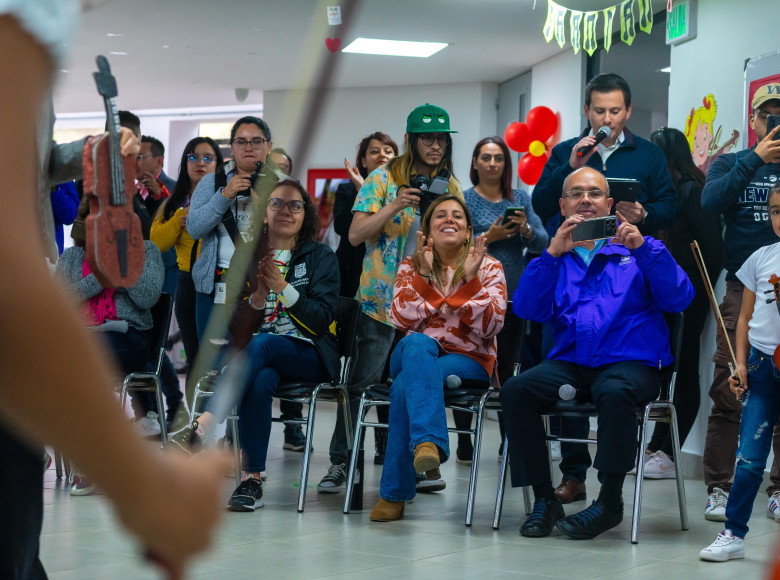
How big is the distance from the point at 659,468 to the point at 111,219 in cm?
390

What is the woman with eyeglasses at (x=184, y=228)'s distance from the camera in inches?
178

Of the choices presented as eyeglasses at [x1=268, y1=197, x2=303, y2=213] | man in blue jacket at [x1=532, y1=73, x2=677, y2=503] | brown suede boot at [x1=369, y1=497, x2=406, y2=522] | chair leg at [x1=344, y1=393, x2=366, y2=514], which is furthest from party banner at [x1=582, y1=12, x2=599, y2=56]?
brown suede boot at [x1=369, y1=497, x2=406, y2=522]

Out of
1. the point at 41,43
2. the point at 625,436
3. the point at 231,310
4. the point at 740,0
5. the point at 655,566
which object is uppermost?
the point at 740,0

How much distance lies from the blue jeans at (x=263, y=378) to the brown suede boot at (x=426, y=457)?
63cm

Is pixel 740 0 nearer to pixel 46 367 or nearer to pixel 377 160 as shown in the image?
pixel 377 160

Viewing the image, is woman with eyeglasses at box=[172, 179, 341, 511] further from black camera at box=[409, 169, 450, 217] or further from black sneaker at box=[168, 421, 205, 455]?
black camera at box=[409, 169, 450, 217]

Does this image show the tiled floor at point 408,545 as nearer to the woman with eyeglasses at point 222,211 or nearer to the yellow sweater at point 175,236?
the woman with eyeglasses at point 222,211

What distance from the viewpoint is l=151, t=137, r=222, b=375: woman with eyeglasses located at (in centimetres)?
452

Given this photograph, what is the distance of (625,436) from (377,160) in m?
2.30

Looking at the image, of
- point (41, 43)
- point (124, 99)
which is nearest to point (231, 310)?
point (41, 43)

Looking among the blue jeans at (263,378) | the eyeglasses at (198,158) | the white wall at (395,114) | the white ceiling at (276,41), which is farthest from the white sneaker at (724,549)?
the white wall at (395,114)

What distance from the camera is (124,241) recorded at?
85 cm

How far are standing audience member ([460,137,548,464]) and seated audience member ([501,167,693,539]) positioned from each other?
670 mm

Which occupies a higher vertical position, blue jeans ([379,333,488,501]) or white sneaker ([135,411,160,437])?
blue jeans ([379,333,488,501])
